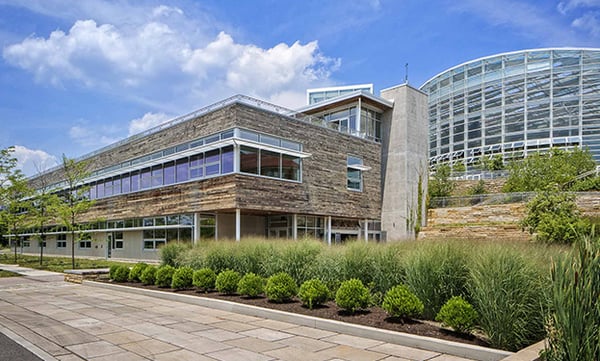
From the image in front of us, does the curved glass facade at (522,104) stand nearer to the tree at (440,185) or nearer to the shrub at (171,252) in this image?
the tree at (440,185)

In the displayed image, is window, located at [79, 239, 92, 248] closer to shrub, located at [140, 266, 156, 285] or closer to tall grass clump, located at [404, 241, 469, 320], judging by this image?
shrub, located at [140, 266, 156, 285]

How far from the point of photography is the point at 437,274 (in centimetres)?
823

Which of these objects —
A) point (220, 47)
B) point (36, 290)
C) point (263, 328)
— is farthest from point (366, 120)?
point (263, 328)

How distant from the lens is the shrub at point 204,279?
12.5 meters

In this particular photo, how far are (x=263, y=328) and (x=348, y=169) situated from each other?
77.3 ft

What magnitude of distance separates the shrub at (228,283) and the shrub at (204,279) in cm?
59

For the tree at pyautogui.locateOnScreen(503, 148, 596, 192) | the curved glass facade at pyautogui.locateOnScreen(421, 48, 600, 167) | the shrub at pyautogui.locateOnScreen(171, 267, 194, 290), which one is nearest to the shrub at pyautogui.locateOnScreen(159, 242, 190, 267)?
the shrub at pyautogui.locateOnScreen(171, 267, 194, 290)

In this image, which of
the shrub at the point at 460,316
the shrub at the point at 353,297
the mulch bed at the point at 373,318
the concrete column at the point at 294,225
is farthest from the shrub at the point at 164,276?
the concrete column at the point at 294,225

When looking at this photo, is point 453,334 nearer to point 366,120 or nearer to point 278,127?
point 278,127

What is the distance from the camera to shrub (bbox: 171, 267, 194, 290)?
13.2 m

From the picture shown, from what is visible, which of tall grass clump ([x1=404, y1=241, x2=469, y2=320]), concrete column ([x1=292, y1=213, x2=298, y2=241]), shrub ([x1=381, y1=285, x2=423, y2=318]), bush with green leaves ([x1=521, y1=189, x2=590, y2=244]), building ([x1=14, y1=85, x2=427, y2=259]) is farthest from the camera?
concrete column ([x1=292, y1=213, x2=298, y2=241])

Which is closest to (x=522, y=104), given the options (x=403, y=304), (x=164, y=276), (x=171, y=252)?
(x=171, y=252)

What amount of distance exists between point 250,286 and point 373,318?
3.75 metres

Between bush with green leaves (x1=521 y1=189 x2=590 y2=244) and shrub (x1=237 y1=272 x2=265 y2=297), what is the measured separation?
12445mm
